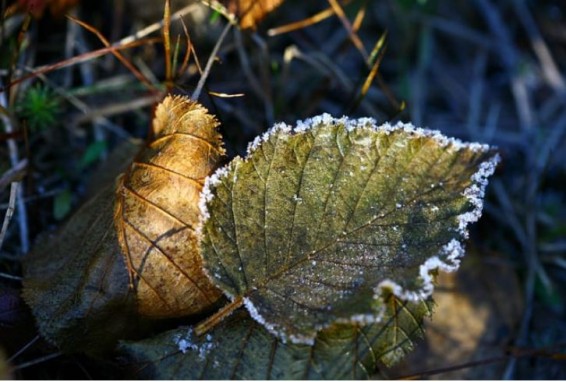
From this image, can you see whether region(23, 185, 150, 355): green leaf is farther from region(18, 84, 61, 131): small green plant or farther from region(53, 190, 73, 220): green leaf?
region(18, 84, 61, 131): small green plant

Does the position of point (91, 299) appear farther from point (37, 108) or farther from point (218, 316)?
point (37, 108)

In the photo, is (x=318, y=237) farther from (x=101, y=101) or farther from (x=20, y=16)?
(x=20, y=16)

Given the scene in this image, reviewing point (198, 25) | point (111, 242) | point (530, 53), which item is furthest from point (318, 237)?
point (530, 53)

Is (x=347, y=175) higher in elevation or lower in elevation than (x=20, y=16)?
lower

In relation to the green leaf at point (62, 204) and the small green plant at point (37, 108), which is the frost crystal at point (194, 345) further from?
the small green plant at point (37, 108)

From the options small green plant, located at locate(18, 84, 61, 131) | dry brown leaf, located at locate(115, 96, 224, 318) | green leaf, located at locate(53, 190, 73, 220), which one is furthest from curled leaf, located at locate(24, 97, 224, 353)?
small green plant, located at locate(18, 84, 61, 131)

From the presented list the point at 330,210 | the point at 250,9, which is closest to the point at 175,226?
the point at 330,210
